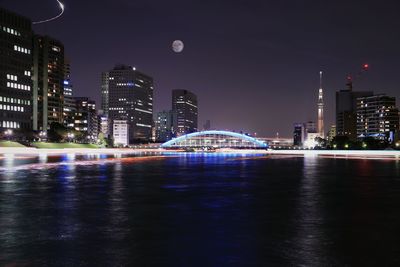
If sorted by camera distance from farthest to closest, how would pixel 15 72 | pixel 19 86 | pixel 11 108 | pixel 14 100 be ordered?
pixel 19 86, pixel 15 72, pixel 14 100, pixel 11 108

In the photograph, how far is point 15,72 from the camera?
16750 cm

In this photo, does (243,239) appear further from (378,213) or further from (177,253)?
(378,213)

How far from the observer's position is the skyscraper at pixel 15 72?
16125 cm

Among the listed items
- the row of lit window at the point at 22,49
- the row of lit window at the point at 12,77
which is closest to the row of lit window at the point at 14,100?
the row of lit window at the point at 12,77

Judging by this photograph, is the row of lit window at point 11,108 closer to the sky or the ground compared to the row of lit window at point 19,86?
closer to the ground

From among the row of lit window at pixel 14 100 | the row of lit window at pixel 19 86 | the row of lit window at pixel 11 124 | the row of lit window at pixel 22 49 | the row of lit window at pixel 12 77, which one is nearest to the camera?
the row of lit window at pixel 11 124

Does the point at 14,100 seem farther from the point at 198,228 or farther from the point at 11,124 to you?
the point at 198,228

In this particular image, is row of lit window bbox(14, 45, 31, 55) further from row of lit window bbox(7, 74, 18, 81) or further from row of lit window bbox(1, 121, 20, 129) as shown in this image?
row of lit window bbox(1, 121, 20, 129)

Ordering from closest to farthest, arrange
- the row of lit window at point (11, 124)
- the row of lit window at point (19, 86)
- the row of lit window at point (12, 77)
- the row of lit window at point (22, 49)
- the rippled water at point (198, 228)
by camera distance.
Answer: the rippled water at point (198, 228)
the row of lit window at point (11, 124)
the row of lit window at point (12, 77)
the row of lit window at point (19, 86)
the row of lit window at point (22, 49)

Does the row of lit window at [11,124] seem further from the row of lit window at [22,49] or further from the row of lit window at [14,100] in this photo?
the row of lit window at [22,49]

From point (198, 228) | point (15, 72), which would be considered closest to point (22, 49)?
point (15, 72)

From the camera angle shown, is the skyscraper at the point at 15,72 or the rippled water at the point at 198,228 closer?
the rippled water at the point at 198,228

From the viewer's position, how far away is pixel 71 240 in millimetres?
11164

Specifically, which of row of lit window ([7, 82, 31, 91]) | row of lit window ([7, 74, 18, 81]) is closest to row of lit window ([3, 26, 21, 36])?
row of lit window ([7, 74, 18, 81])
